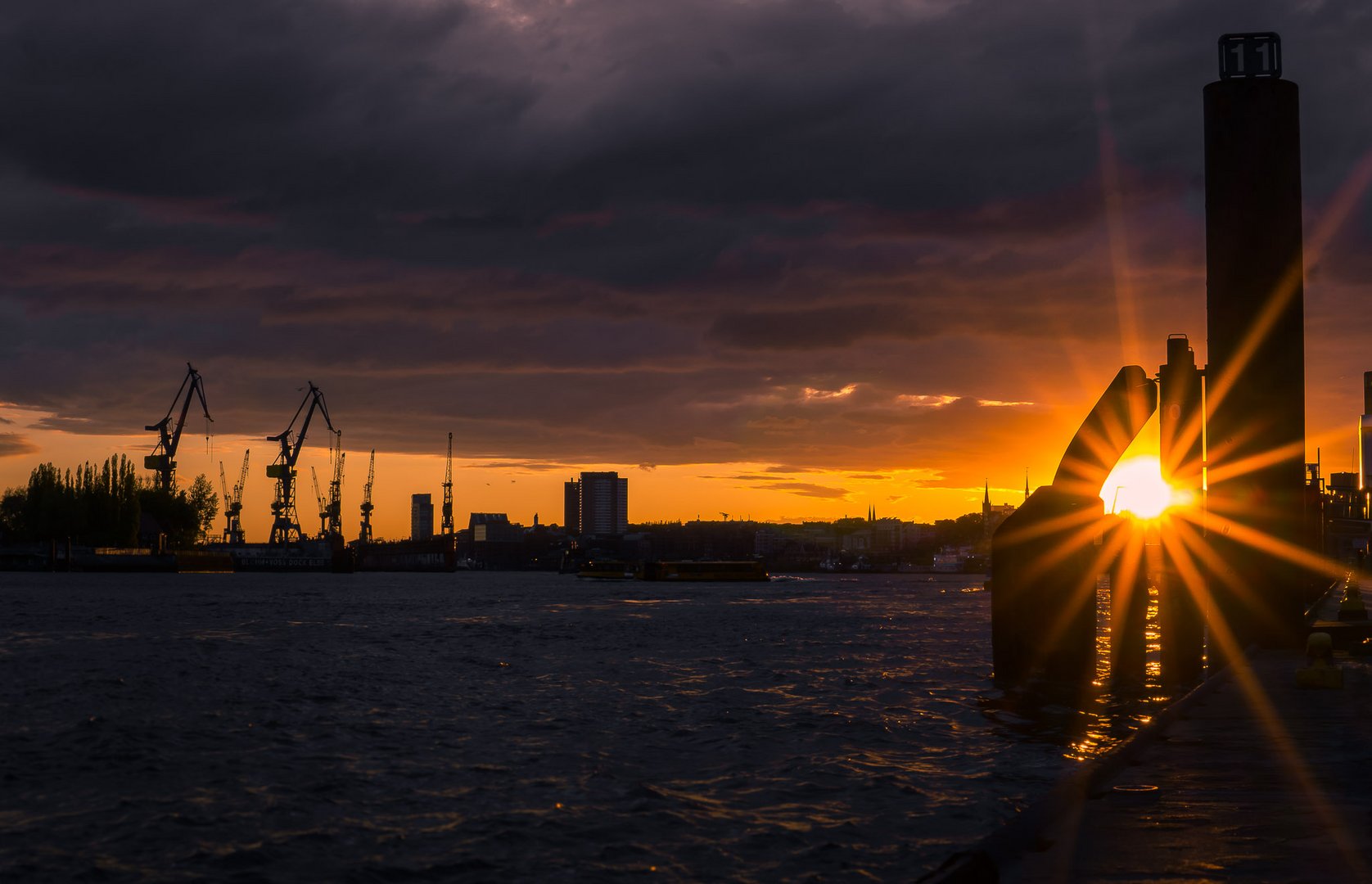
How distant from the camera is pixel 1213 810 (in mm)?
9836

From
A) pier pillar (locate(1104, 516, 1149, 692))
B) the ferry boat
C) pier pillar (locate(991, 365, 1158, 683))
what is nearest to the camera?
pier pillar (locate(1104, 516, 1149, 692))

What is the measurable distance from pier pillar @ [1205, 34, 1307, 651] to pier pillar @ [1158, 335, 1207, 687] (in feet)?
3.60

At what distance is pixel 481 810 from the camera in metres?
15.4

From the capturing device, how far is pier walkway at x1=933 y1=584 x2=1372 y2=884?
7.93 m

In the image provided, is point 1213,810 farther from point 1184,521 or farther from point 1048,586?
point 1184,521

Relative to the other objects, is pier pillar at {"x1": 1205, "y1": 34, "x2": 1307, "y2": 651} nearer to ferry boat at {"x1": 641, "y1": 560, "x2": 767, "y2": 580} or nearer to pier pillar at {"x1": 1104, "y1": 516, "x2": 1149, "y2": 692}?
pier pillar at {"x1": 1104, "y1": 516, "x2": 1149, "y2": 692}

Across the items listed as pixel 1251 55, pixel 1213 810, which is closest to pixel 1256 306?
pixel 1251 55

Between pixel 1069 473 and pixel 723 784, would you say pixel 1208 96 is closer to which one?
pixel 1069 473

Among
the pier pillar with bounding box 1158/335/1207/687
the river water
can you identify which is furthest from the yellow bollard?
the pier pillar with bounding box 1158/335/1207/687

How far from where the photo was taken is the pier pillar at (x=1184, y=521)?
22.6 m

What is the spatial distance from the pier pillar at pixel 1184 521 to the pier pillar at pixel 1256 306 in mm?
1098

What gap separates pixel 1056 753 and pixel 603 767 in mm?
6855

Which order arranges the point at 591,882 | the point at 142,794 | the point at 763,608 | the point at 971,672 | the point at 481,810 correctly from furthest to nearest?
the point at 763,608 → the point at 971,672 → the point at 142,794 → the point at 481,810 → the point at 591,882

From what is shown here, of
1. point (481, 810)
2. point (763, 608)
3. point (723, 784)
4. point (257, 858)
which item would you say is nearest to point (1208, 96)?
point (723, 784)
